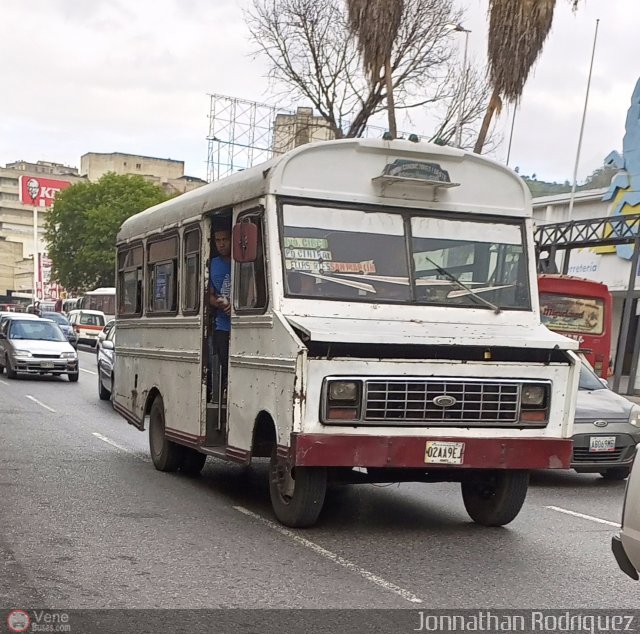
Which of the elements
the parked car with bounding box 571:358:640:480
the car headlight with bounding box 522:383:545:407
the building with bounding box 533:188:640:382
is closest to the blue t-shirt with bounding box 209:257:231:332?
the car headlight with bounding box 522:383:545:407

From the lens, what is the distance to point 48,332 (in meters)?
27.4

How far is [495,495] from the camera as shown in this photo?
8.70 metres

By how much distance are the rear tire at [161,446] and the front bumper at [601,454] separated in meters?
4.38

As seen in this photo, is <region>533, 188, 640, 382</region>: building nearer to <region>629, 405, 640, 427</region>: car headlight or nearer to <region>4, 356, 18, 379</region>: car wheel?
<region>4, 356, 18, 379</region>: car wheel

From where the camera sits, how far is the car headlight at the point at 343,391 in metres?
7.60

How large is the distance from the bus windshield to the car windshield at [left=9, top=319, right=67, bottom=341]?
19.7m

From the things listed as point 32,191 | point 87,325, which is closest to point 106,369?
point 87,325

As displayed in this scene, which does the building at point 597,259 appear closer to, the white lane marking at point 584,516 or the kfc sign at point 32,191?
the white lane marking at point 584,516

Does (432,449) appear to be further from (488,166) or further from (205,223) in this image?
(205,223)

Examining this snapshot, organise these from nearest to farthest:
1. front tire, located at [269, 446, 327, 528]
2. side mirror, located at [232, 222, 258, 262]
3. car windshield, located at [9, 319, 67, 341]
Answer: front tire, located at [269, 446, 327, 528], side mirror, located at [232, 222, 258, 262], car windshield, located at [9, 319, 67, 341]

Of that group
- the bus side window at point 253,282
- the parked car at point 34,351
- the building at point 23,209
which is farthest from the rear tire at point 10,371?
the building at point 23,209

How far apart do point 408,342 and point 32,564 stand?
300 centimetres

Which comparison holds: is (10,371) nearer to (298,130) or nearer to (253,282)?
(298,130)

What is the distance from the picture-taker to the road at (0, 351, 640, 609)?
6219mm
